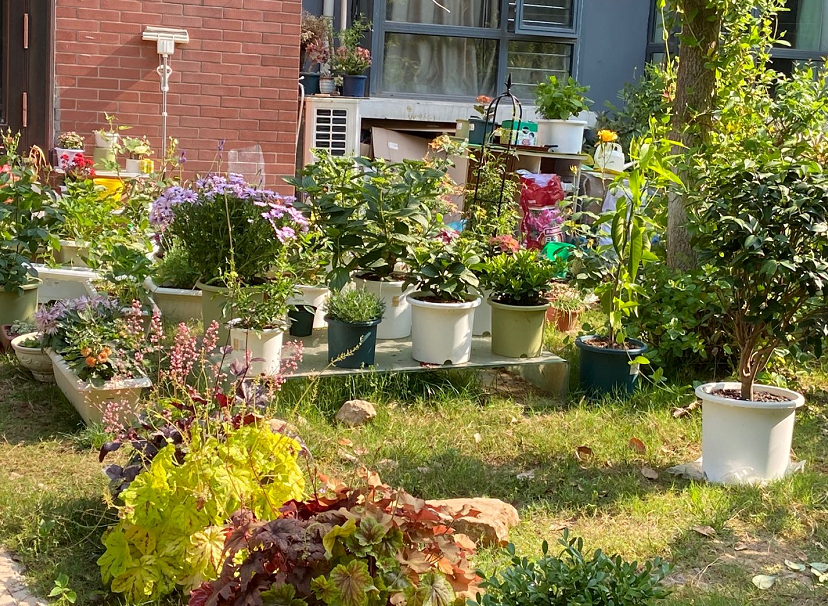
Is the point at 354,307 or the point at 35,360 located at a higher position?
the point at 354,307

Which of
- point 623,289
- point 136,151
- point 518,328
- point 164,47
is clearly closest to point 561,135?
point 164,47

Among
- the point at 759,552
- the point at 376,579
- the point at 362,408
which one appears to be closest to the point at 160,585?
the point at 376,579

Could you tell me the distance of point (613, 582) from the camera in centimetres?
268

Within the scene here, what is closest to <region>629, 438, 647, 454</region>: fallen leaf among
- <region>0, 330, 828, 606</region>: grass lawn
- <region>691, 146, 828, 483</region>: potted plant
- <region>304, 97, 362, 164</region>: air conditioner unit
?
<region>0, 330, 828, 606</region>: grass lawn

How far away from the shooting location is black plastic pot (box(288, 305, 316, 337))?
217 inches

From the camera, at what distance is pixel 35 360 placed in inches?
199

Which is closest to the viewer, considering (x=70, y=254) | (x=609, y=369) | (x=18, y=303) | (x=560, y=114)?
(x=609, y=369)

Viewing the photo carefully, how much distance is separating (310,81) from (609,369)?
5.57 m

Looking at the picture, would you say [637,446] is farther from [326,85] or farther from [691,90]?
[326,85]

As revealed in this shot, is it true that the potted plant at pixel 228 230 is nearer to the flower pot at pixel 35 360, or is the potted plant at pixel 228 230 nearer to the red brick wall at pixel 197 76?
the flower pot at pixel 35 360

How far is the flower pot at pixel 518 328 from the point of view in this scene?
17.5ft

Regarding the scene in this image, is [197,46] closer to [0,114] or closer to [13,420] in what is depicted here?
[0,114]

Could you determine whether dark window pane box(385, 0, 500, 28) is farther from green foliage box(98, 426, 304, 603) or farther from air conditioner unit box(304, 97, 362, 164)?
green foliage box(98, 426, 304, 603)

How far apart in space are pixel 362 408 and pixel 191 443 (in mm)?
1574
